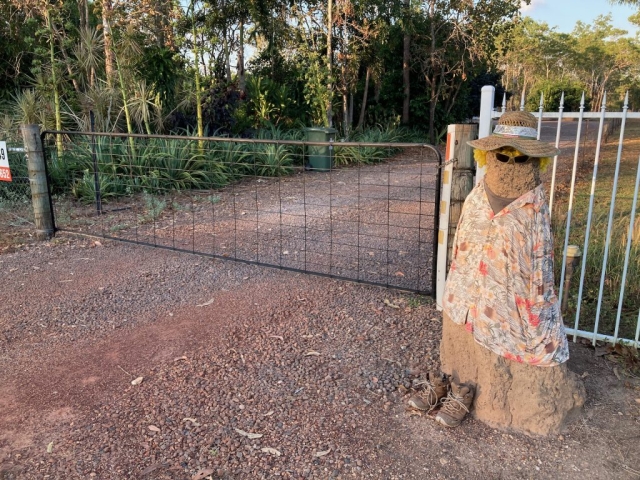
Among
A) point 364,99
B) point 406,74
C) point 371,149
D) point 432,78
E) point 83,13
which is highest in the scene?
point 83,13

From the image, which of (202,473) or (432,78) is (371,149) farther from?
(202,473)

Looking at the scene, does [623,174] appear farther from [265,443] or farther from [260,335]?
[265,443]

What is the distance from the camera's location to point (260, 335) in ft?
13.2

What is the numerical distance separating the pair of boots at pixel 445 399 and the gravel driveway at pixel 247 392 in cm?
6

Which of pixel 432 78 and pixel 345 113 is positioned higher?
pixel 432 78

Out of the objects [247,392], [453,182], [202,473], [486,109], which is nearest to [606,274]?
[453,182]

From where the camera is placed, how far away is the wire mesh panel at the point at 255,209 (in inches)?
232

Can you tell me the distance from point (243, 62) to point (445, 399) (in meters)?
14.4

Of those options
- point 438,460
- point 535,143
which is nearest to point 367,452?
point 438,460

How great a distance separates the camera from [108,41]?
391 inches

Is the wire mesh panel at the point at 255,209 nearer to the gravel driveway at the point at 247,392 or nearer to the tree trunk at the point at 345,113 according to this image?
the gravel driveway at the point at 247,392

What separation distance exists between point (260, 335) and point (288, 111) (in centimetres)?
1195

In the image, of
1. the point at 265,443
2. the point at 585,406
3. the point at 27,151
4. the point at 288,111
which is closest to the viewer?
the point at 265,443

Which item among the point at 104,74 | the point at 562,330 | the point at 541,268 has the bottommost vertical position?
the point at 562,330
